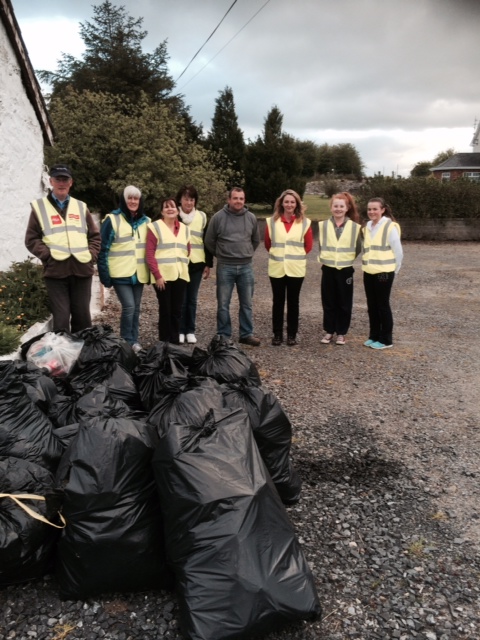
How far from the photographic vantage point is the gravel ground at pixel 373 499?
2137 mm

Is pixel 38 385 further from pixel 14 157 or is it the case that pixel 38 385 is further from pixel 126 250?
pixel 14 157

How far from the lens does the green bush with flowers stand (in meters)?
5.06

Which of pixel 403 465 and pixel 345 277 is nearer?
pixel 403 465

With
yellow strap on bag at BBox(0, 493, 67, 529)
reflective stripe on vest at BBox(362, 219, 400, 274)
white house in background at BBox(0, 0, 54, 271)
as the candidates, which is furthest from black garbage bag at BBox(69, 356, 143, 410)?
white house in background at BBox(0, 0, 54, 271)

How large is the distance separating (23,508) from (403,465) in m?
2.35

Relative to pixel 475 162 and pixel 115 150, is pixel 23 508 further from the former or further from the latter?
pixel 475 162

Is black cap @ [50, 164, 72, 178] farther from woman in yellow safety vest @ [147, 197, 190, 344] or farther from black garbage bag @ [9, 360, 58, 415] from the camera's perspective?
black garbage bag @ [9, 360, 58, 415]

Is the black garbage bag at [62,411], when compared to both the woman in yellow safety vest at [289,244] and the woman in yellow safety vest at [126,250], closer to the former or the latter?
the woman in yellow safety vest at [126,250]

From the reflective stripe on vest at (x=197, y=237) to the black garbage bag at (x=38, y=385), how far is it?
2.88 metres

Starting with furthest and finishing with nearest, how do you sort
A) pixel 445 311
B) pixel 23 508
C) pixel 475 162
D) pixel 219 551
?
pixel 475 162, pixel 445 311, pixel 23 508, pixel 219 551

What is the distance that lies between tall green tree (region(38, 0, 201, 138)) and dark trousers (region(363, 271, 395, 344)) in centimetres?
1706

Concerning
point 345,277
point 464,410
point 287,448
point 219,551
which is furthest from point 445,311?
point 219,551

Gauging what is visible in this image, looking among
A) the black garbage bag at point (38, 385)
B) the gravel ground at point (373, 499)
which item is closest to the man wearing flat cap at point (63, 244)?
the black garbage bag at point (38, 385)

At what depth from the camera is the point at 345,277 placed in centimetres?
586
